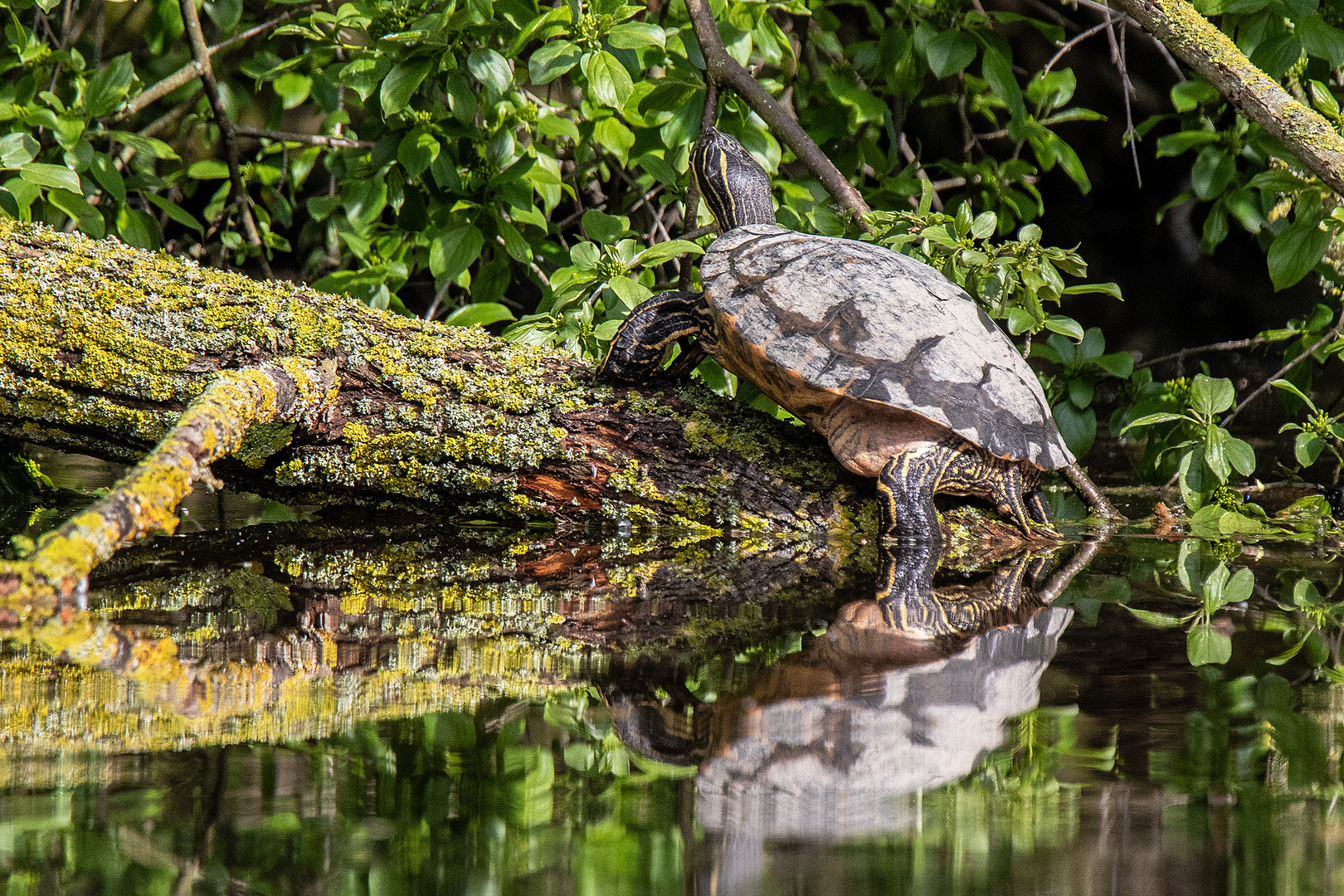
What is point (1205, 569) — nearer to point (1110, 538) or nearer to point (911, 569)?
point (1110, 538)

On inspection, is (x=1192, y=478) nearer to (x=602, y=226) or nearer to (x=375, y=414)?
(x=602, y=226)

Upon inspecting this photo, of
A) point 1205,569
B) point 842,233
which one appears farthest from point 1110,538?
point 842,233

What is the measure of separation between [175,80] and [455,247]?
1.51 m

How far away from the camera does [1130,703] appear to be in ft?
3.70

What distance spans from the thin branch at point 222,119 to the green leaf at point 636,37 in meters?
1.55

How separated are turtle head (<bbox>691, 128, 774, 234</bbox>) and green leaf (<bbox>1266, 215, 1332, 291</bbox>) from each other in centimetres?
146

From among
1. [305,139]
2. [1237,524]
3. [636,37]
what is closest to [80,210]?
[305,139]

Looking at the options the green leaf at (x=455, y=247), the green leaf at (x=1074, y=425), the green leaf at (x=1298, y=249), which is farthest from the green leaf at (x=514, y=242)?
the green leaf at (x=1298, y=249)

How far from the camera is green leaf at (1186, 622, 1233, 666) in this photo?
1.30 meters

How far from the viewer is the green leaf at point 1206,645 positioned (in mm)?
1297

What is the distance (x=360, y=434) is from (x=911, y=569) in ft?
4.31

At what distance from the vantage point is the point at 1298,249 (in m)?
2.62

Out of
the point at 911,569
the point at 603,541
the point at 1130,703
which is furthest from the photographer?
the point at 603,541

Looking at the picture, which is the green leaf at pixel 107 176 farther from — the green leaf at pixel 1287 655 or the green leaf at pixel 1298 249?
the green leaf at pixel 1298 249
